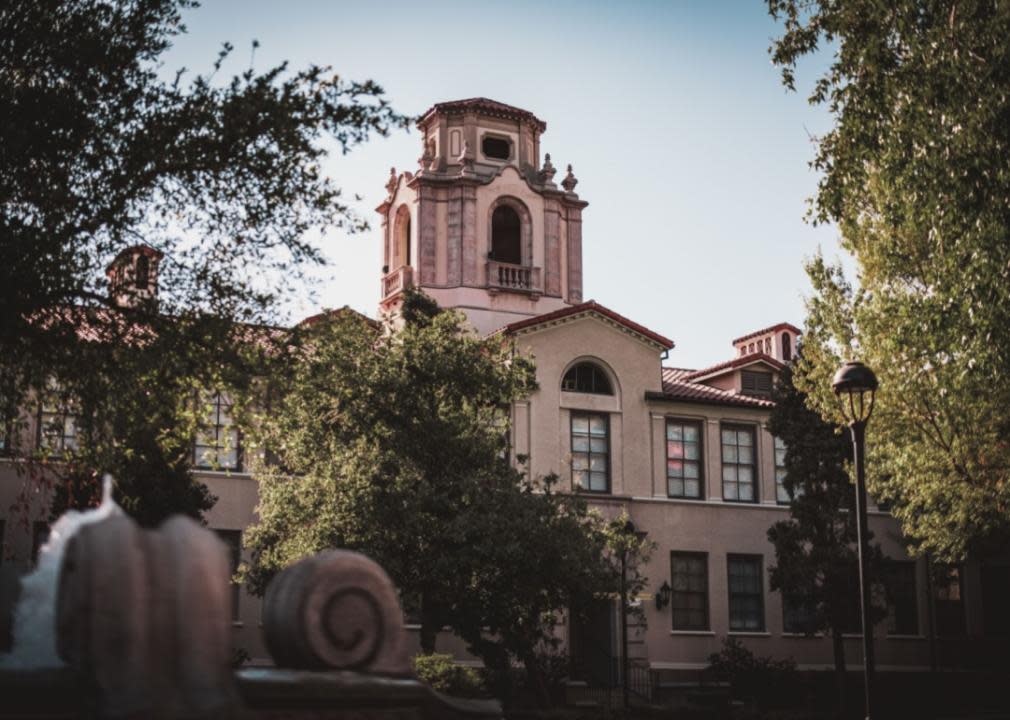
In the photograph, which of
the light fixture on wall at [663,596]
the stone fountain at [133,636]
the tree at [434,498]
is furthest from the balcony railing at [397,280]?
the stone fountain at [133,636]

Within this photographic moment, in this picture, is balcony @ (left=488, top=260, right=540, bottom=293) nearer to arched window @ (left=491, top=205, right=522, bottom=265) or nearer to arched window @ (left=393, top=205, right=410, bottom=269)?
arched window @ (left=491, top=205, right=522, bottom=265)

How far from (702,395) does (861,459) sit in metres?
24.4

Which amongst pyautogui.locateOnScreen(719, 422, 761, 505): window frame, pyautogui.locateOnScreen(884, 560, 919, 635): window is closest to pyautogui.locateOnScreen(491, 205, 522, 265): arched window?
pyautogui.locateOnScreen(719, 422, 761, 505): window frame

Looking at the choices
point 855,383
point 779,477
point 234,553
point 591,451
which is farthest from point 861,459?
point 779,477

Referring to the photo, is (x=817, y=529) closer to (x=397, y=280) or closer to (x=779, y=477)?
(x=779, y=477)

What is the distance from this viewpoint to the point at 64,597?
188 inches

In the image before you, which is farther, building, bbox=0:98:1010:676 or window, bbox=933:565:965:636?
window, bbox=933:565:965:636

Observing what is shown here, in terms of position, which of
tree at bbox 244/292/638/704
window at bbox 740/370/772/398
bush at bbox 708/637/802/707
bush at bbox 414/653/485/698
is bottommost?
bush at bbox 708/637/802/707

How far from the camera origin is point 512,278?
146 ft

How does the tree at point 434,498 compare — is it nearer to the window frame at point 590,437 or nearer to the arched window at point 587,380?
the window frame at point 590,437

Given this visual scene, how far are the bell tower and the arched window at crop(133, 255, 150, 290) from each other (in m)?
29.0

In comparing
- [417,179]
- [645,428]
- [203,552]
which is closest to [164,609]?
[203,552]

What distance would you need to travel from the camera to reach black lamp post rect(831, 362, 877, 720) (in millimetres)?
13047

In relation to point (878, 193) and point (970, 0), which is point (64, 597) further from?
point (878, 193)
